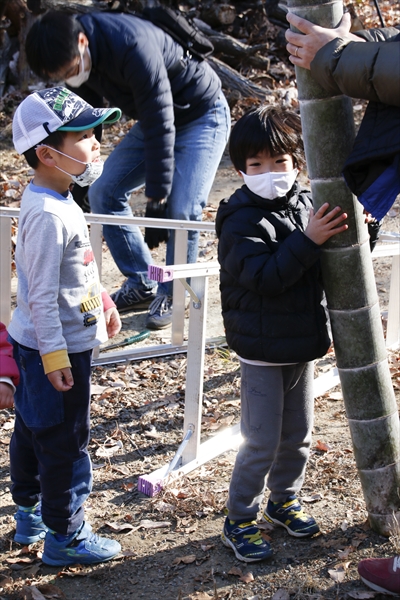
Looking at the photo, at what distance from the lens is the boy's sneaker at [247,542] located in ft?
10.1

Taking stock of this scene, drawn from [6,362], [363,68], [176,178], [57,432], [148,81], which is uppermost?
[148,81]

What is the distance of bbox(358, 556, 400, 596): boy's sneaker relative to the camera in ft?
9.04

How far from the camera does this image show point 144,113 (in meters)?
5.12

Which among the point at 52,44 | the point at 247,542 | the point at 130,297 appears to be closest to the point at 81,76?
the point at 52,44

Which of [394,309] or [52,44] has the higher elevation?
[52,44]

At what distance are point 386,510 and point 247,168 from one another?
5.04ft

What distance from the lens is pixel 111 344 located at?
578cm

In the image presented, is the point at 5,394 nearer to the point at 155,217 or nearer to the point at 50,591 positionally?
the point at 50,591

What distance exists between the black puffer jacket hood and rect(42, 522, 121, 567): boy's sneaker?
3.52 feet

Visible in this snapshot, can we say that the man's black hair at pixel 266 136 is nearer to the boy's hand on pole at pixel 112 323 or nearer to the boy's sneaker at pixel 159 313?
the boy's hand on pole at pixel 112 323

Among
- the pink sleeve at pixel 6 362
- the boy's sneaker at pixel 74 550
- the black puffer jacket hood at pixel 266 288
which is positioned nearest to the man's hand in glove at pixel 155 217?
the black puffer jacket hood at pixel 266 288

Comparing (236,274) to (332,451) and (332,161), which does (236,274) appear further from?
(332,451)

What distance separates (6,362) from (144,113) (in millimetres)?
2871

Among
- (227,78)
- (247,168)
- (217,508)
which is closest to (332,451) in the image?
(217,508)
